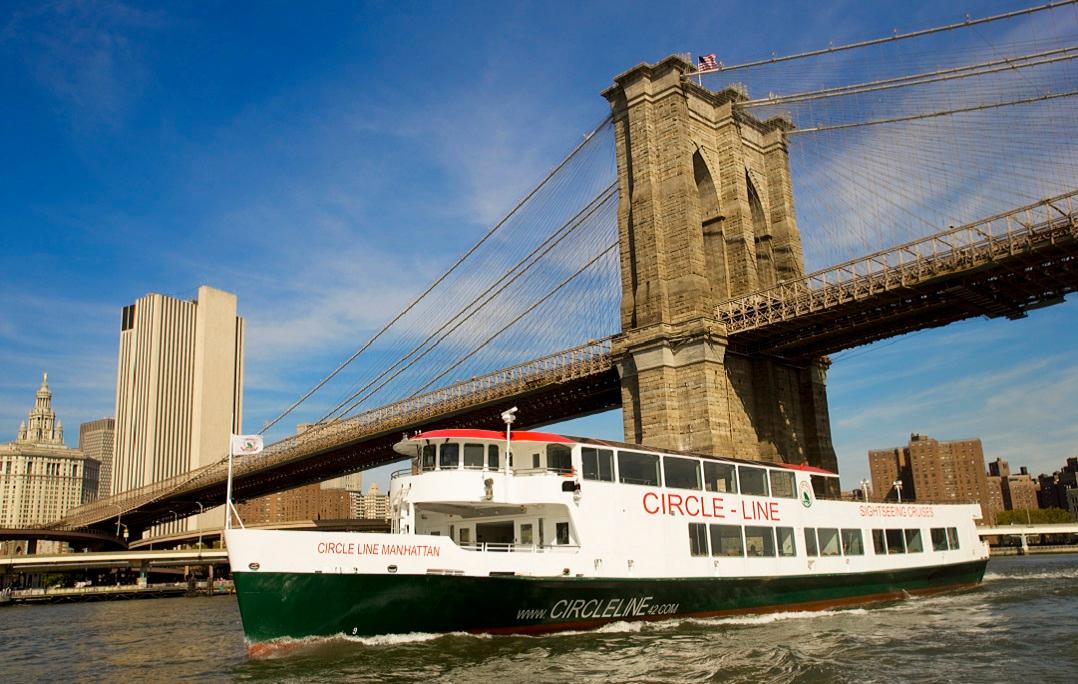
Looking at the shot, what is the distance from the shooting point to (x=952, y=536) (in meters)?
34.8

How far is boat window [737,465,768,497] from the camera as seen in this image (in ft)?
88.1

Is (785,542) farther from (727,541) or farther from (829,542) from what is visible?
(727,541)

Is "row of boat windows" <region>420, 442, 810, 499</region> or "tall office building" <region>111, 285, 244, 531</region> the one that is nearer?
"row of boat windows" <region>420, 442, 810, 499</region>

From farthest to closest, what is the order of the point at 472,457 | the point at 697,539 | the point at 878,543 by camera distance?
the point at 878,543 < the point at 697,539 < the point at 472,457

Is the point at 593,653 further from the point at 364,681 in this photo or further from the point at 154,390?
the point at 154,390

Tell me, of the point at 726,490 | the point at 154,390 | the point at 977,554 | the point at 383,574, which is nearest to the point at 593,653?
the point at 383,574

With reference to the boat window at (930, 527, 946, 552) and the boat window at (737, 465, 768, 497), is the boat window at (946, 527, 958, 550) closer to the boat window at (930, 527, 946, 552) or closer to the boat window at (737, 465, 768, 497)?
the boat window at (930, 527, 946, 552)

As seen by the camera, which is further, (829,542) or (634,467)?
(829,542)

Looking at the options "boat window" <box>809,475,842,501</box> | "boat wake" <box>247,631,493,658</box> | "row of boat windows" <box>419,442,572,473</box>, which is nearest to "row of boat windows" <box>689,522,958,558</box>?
"boat window" <box>809,475,842,501</box>

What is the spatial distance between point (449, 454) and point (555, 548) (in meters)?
3.68

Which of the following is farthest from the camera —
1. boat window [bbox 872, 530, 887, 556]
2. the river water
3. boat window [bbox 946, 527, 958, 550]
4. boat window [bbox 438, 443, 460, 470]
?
boat window [bbox 946, 527, 958, 550]

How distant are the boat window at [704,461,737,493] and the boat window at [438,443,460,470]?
798 centimetres

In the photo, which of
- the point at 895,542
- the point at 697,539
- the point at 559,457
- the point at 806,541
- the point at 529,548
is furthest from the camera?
the point at 895,542

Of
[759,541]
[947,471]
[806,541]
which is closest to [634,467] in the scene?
[759,541]
